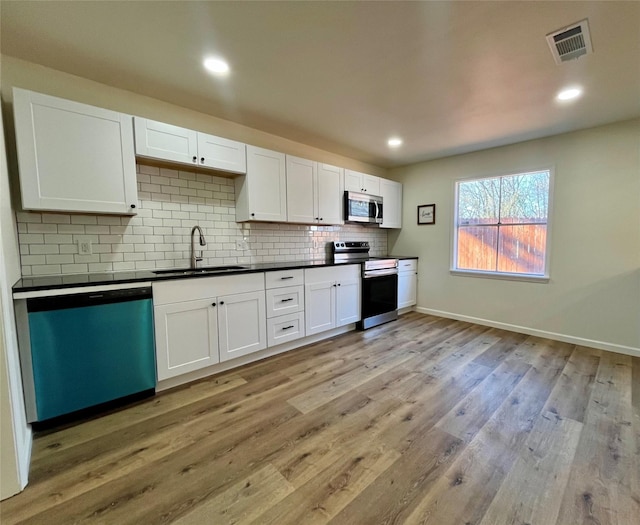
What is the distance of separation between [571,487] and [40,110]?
3.82 m

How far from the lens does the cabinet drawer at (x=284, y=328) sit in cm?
298

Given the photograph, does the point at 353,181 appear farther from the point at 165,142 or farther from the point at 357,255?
the point at 165,142

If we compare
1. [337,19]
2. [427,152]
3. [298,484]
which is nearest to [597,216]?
[427,152]

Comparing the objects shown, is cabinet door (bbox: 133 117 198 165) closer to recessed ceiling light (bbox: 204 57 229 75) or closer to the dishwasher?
recessed ceiling light (bbox: 204 57 229 75)

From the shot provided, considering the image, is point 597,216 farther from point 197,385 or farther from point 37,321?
point 37,321

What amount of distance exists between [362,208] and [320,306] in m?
1.65

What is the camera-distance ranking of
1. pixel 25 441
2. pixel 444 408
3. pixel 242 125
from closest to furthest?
1. pixel 25 441
2. pixel 444 408
3. pixel 242 125

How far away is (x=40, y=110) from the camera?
194 centimetres

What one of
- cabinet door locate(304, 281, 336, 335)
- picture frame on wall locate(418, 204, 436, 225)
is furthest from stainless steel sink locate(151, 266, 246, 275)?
picture frame on wall locate(418, 204, 436, 225)

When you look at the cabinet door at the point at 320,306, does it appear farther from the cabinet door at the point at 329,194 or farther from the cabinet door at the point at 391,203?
the cabinet door at the point at 391,203

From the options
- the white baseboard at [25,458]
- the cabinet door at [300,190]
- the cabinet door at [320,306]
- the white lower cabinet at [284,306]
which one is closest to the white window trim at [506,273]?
the cabinet door at [320,306]

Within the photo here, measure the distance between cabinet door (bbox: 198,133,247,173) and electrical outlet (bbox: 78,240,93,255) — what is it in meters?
1.13

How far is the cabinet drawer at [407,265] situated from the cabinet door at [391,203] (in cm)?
66

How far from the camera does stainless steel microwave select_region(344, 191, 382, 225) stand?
13.2 ft
